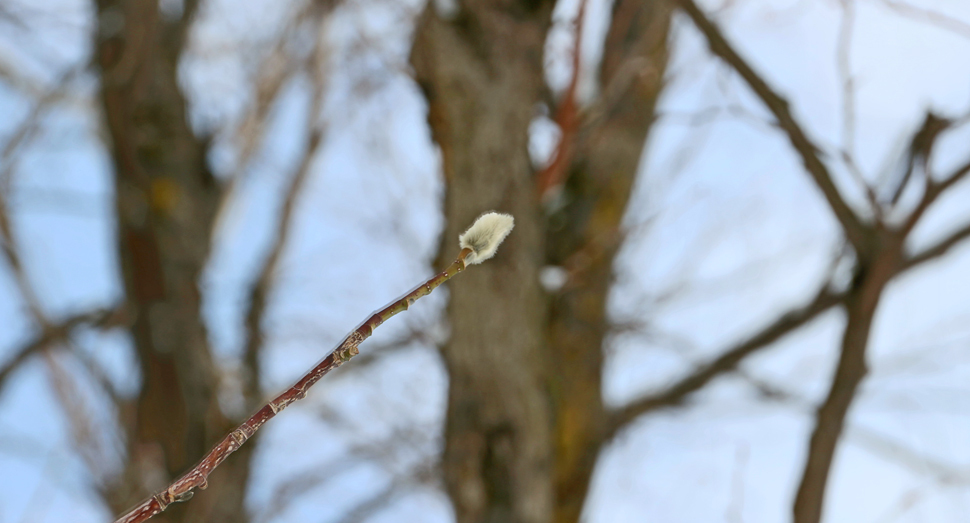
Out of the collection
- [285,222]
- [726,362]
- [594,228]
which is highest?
Result: [285,222]

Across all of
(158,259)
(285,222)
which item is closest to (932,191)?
(158,259)

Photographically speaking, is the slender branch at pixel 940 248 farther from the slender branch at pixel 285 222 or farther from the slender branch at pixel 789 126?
the slender branch at pixel 285 222

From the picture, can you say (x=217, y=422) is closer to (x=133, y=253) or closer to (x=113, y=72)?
(x=133, y=253)

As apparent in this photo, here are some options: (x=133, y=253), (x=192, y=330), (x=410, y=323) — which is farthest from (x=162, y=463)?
(x=410, y=323)

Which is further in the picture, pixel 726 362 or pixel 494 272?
pixel 726 362

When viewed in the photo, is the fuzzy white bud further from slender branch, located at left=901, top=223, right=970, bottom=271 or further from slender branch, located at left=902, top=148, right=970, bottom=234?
slender branch, located at left=901, top=223, right=970, bottom=271

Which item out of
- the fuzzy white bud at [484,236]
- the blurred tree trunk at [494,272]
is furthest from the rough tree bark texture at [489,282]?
the fuzzy white bud at [484,236]

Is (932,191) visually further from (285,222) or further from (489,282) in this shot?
(285,222)
